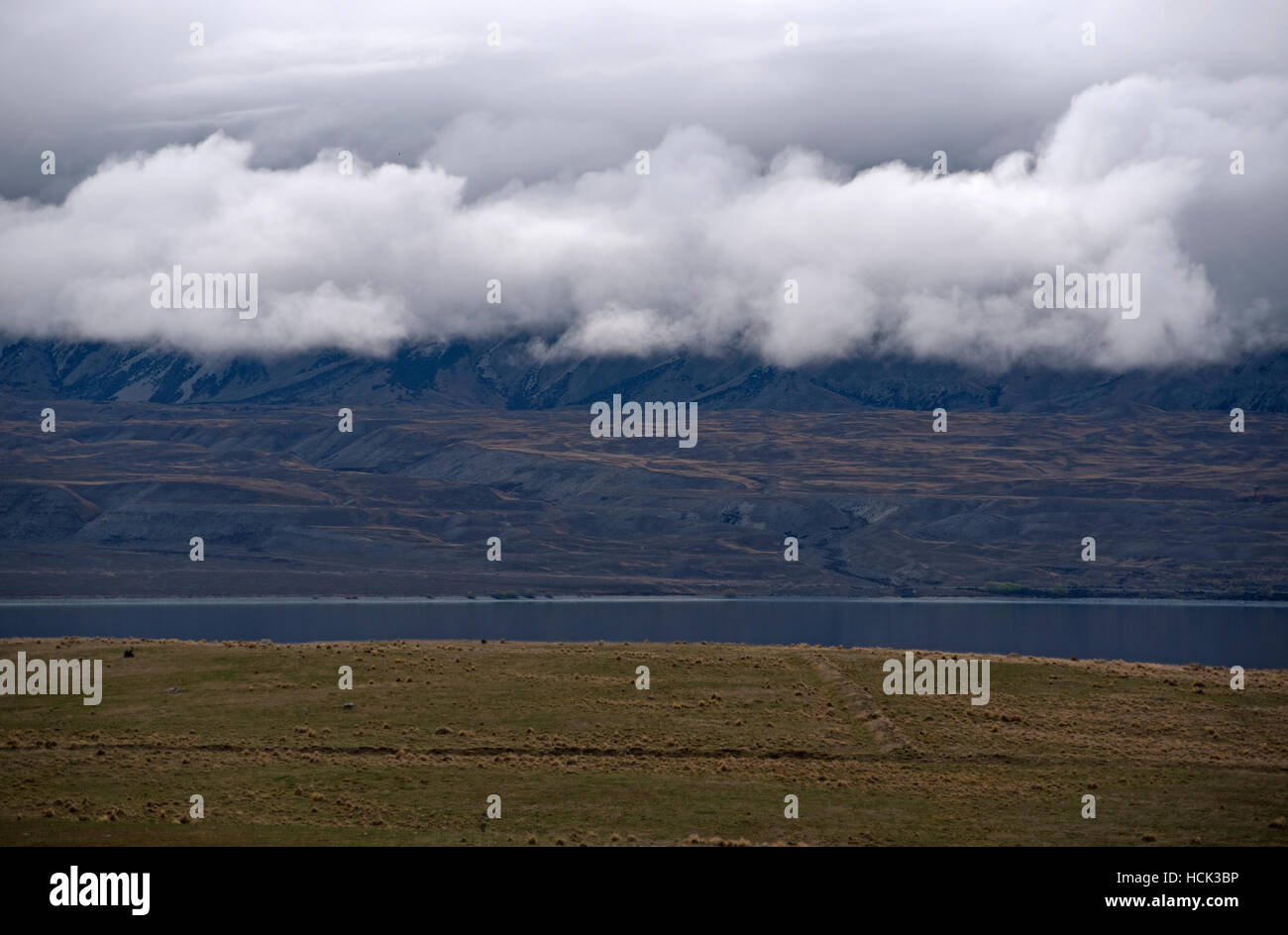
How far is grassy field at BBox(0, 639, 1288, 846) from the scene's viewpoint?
151 feet

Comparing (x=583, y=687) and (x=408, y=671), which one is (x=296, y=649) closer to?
(x=408, y=671)

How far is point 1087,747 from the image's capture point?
59.2 m

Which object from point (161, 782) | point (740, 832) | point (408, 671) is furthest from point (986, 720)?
point (161, 782)

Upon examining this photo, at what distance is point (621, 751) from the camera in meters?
57.3

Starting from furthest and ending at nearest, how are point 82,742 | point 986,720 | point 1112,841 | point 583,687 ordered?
point 583,687 < point 986,720 < point 82,742 < point 1112,841

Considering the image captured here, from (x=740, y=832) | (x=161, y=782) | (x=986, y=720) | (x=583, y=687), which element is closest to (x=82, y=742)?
(x=161, y=782)

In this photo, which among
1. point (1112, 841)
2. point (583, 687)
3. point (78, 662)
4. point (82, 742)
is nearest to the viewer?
point (1112, 841)

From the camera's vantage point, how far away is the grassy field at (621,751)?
46094 mm

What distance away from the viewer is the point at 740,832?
4541cm

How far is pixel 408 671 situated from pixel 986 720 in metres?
28.2

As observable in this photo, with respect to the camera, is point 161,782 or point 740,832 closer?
point 740,832
